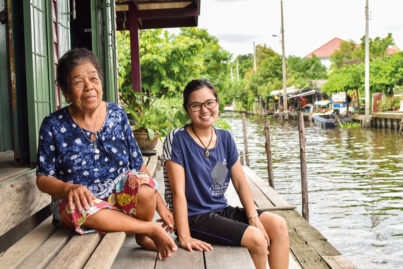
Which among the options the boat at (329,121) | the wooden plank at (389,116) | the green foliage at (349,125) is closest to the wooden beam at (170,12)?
the wooden plank at (389,116)

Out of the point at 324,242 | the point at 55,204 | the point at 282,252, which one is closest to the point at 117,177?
the point at 55,204

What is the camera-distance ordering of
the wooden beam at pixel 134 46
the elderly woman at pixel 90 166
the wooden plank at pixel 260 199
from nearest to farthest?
the elderly woman at pixel 90 166 → the wooden plank at pixel 260 199 → the wooden beam at pixel 134 46

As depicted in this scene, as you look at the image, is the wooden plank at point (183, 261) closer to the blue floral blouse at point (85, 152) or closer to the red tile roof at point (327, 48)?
the blue floral blouse at point (85, 152)

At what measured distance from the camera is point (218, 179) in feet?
8.80

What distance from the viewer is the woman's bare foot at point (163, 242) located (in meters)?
2.39

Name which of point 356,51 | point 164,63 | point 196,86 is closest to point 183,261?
point 196,86

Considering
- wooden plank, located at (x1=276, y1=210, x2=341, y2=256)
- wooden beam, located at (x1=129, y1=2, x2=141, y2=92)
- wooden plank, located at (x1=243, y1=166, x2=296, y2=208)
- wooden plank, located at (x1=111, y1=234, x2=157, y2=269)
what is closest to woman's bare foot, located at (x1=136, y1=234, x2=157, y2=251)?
wooden plank, located at (x1=111, y1=234, x2=157, y2=269)

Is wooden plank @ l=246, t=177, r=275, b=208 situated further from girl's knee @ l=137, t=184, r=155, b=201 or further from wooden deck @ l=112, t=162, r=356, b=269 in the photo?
girl's knee @ l=137, t=184, r=155, b=201

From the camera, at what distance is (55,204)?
92.7 inches

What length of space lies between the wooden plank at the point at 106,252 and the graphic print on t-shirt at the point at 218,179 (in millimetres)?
635

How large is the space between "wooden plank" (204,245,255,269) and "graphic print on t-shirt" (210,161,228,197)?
1.04 ft

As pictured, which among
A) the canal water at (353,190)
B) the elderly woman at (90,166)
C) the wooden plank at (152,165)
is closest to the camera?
the elderly woman at (90,166)

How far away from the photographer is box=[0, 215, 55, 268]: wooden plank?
190 centimetres

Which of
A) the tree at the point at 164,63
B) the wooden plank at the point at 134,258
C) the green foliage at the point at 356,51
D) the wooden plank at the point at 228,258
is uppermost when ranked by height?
the green foliage at the point at 356,51
